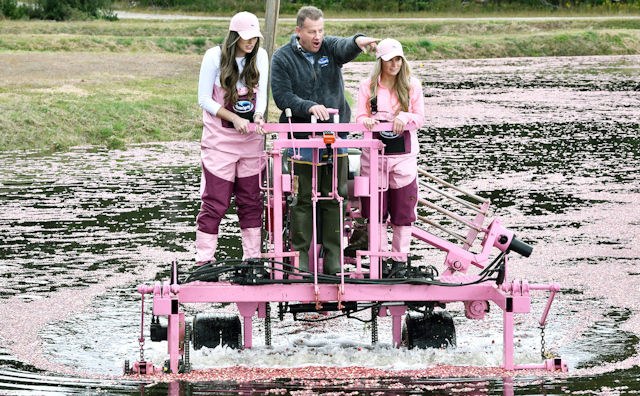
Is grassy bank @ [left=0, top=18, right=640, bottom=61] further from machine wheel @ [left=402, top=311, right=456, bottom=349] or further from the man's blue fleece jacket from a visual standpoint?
machine wheel @ [left=402, top=311, right=456, bottom=349]

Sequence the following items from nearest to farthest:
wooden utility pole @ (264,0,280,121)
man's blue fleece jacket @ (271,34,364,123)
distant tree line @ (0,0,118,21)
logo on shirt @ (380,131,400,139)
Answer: logo on shirt @ (380,131,400,139) → man's blue fleece jacket @ (271,34,364,123) → wooden utility pole @ (264,0,280,121) → distant tree line @ (0,0,118,21)

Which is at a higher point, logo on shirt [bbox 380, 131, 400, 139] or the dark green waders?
logo on shirt [bbox 380, 131, 400, 139]

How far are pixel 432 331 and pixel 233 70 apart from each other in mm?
2186

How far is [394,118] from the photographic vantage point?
265 inches

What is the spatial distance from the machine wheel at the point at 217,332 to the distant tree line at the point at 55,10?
3966 centimetres

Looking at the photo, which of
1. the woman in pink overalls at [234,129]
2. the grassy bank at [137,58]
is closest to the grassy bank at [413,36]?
the grassy bank at [137,58]

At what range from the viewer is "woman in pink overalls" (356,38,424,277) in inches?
267

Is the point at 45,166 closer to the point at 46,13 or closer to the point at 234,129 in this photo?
the point at 234,129

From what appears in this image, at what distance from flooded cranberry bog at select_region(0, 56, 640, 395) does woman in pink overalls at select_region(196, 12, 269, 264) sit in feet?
2.88

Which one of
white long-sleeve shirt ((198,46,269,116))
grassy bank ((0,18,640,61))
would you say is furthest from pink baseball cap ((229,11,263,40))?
grassy bank ((0,18,640,61))

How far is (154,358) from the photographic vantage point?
695 cm

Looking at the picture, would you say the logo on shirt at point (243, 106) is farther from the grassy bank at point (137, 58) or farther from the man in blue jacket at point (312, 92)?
the grassy bank at point (137, 58)

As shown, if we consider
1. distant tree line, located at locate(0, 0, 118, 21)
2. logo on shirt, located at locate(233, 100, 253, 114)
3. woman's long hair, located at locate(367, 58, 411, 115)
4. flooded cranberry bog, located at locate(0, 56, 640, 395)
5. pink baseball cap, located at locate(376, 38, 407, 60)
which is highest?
distant tree line, located at locate(0, 0, 118, 21)

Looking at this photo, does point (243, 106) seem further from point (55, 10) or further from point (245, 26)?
point (55, 10)
